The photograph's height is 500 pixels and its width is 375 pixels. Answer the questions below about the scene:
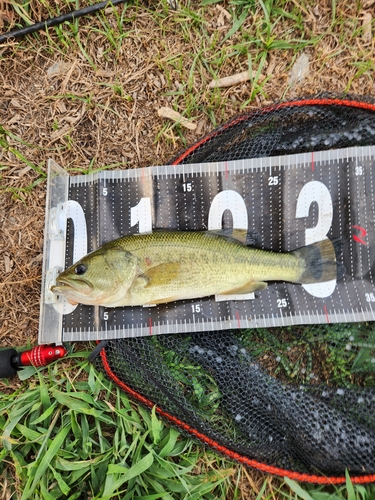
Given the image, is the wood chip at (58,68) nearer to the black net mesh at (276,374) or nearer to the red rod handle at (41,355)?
the black net mesh at (276,374)

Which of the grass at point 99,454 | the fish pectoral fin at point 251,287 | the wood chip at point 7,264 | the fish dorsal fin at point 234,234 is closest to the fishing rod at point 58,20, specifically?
the wood chip at point 7,264

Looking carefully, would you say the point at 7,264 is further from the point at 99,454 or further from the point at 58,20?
the point at 58,20

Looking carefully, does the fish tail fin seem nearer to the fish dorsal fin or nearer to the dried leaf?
the fish dorsal fin

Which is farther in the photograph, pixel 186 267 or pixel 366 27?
pixel 366 27

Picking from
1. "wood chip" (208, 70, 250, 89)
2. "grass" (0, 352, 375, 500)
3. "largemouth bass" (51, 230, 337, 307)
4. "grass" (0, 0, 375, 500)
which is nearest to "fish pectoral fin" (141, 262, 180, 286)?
"largemouth bass" (51, 230, 337, 307)

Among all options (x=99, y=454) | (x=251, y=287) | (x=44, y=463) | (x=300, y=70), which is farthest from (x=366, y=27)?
(x=44, y=463)

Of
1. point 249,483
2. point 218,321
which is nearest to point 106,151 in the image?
point 218,321

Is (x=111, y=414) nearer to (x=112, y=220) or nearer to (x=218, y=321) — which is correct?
(x=218, y=321)
